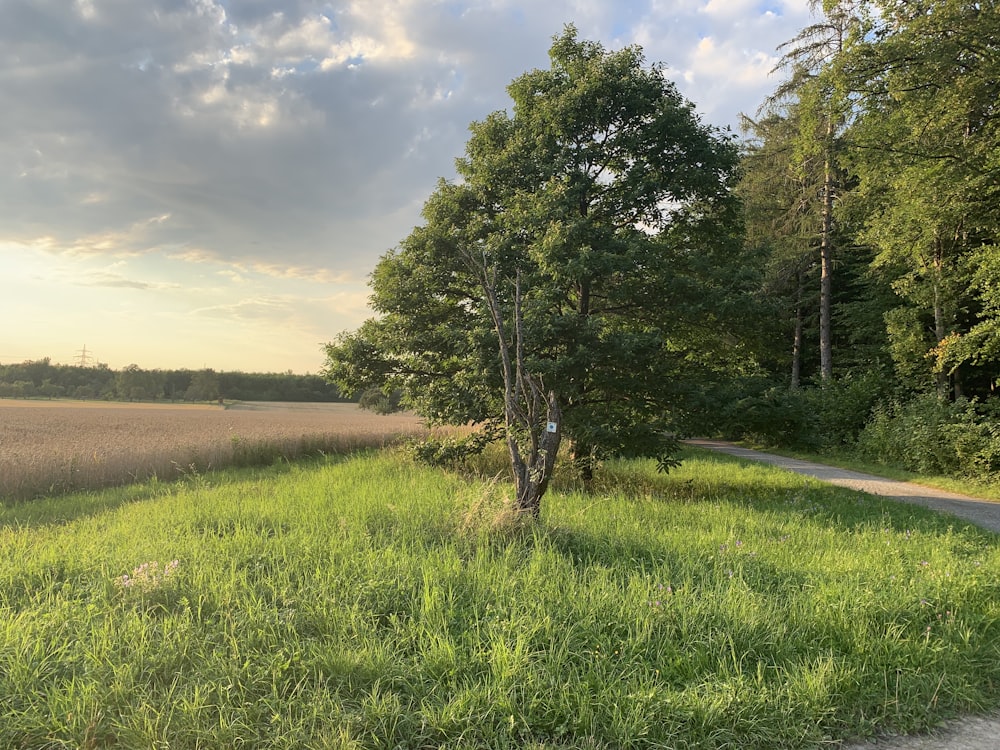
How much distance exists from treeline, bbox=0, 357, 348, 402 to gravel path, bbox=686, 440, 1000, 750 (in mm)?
39480

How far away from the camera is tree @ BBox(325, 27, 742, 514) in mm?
8703

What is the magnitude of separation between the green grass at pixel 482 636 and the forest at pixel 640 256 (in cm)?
197

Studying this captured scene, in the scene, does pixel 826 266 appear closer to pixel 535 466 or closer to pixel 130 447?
pixel 535 466

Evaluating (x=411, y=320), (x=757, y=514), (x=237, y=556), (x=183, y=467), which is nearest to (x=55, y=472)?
(x=183, y=467)

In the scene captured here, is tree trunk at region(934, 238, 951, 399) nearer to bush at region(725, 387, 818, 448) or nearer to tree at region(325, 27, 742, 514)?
bush at region(725, 387, 818, 448)

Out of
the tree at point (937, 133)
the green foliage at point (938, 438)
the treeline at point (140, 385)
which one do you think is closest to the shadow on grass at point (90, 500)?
the green foliage at point (938, 438)

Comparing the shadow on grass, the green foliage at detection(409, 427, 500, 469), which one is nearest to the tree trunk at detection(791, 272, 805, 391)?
the green foliage at detection(409, 427, 500, 469)

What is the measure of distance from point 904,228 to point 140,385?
5557 cm

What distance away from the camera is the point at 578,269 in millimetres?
8266

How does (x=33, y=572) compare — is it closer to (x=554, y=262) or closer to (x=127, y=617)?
(x=127, y=617)

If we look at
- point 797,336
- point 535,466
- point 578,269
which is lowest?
point 535,466

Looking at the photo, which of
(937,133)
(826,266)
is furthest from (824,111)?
(826,266)

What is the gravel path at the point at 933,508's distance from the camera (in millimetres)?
2711

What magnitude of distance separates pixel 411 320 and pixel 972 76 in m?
13.2
